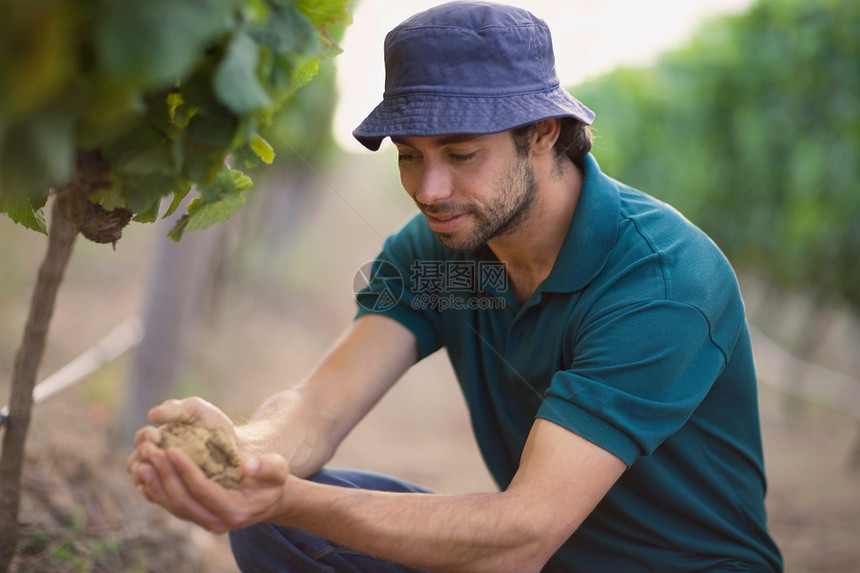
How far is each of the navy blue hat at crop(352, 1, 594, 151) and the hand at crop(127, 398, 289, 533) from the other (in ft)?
2.75

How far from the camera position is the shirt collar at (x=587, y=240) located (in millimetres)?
1974

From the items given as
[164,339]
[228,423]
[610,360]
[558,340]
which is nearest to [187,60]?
[228,423]

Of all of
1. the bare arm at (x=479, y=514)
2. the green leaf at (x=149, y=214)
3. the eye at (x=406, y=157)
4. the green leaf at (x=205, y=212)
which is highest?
the green leaf at (x=149, y=214)

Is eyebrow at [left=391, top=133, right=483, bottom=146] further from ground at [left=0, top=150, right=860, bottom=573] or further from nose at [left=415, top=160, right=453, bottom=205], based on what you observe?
ground at [left=0, top=150, right=860, bottom=573]

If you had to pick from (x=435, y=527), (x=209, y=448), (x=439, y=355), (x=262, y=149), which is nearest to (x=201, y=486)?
(x=209, y=448)

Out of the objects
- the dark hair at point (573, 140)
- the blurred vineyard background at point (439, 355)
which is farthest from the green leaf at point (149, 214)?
the blurred vineyard background at point (439, 355)

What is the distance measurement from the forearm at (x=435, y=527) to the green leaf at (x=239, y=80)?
2.60 ft

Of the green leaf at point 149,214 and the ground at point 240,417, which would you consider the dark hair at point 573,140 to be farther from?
the green leaf at point 149,214

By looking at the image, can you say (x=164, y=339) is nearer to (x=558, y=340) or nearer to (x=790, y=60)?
(x=558, y=340)

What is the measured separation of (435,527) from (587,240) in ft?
2.70

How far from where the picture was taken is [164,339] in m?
4.55

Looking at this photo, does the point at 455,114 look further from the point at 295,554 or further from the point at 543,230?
the point at 295,554

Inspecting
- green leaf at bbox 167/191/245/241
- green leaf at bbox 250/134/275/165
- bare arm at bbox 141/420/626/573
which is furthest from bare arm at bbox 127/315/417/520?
green leaf at bbox 250/134/275/165

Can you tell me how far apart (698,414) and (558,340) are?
408 millimetres
